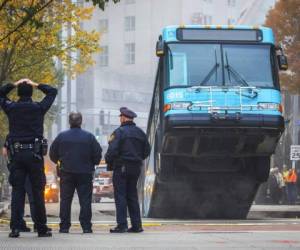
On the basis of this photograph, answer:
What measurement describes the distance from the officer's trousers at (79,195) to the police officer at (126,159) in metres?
0.56

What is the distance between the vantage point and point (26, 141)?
458 inches

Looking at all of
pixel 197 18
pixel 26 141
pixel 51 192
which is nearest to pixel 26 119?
pixel 26 141

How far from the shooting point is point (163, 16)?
97812 millimetres

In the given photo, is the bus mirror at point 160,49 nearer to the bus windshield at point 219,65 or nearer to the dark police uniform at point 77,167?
the bus windshield at point 219,65

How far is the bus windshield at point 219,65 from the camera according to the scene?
19.3m

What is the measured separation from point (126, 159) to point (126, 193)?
512mm

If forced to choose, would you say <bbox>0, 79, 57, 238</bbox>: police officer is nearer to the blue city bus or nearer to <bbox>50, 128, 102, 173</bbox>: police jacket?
Answer: <bbox>50, 128, 102, 173</bbox>: police jacket

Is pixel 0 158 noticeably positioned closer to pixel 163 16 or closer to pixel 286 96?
pixel 286 96

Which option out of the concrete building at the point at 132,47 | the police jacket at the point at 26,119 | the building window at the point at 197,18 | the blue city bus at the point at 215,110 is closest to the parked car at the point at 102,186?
the blue city bus at the point at 215,110

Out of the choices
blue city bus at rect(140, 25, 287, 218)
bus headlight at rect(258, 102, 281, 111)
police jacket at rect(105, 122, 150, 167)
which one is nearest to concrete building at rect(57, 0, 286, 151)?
blue city bus at rect(140, 25, 287, 218)

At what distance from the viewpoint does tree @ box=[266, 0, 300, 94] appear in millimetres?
34938

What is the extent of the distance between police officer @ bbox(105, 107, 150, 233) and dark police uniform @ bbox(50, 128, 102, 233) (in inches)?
20.8

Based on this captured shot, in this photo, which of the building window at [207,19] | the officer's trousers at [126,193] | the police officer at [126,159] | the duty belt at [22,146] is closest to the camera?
the duty belt at [22,146]

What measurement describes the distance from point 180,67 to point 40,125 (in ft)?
26.3
